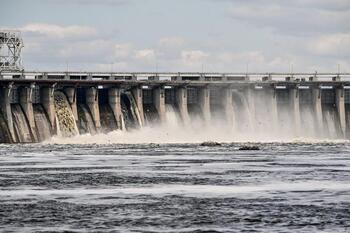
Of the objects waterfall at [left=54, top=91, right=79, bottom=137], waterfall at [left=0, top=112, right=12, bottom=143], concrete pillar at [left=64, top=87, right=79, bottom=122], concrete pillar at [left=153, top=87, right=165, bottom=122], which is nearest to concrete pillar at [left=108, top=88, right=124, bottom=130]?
concrete pillar at [left=64, top=87, right=79, bottom=122]

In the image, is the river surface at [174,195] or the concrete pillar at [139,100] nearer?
the river surface at [174,195]

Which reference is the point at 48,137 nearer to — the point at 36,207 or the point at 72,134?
the point at 72,134

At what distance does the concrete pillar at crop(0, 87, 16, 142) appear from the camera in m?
173

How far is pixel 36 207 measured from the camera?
2645 inches

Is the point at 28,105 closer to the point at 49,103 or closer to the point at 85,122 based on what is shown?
the point at 49,103

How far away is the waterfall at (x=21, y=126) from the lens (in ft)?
573

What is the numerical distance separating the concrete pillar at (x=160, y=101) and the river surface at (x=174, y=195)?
236ft

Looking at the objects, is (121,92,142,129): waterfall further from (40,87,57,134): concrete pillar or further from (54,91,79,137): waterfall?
(40,87,57,134): concrete pillar

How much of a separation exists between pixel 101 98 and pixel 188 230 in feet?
458

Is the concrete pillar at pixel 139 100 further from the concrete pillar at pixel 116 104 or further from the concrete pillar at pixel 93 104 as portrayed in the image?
the concrete pillar at pixel 93 104

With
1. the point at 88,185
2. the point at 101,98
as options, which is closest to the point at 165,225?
the point at 88,185

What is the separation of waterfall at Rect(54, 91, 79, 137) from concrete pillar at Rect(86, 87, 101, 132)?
4.02m

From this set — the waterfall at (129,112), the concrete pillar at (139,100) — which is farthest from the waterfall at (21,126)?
the concrete pillar at (139,100)

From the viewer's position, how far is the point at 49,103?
181125 millimetres
